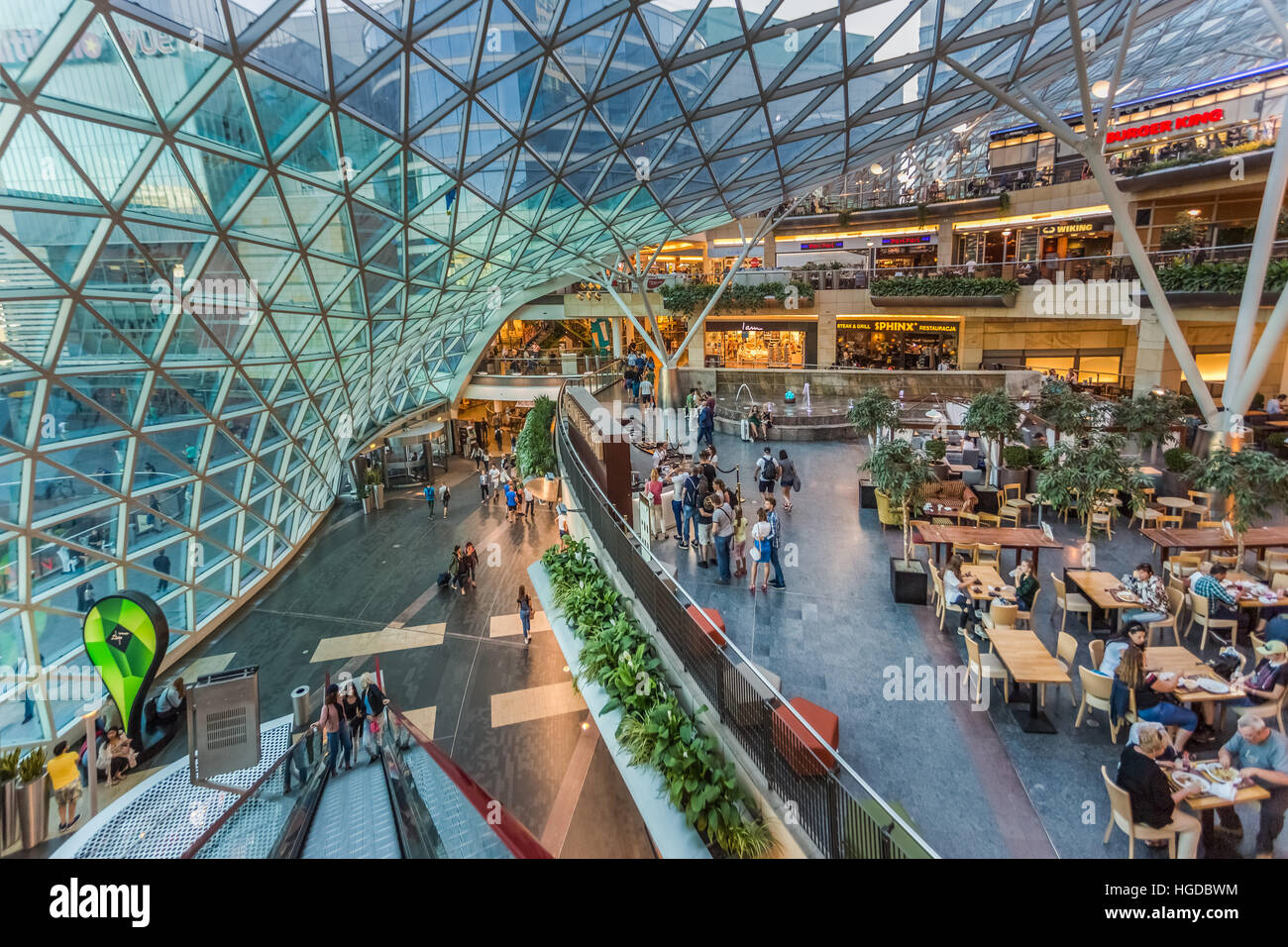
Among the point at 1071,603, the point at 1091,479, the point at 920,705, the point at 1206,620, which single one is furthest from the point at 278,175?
the point at 1206,620

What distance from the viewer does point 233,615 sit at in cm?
2438

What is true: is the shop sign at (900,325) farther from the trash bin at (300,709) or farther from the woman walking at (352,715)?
the trash bin at (300,709)

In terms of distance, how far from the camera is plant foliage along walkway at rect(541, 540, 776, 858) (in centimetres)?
764

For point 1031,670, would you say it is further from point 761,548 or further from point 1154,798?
point 761,548

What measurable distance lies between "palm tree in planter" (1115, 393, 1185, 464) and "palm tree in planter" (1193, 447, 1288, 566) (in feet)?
21.7

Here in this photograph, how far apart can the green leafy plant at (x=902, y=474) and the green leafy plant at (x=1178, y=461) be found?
31.2 feet

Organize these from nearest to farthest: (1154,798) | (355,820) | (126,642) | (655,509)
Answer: (1154,798), (355,820), (126,642), (655,509)

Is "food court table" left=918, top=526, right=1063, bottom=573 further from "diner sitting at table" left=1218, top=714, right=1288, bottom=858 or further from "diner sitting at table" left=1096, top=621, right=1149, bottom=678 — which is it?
"diner sitting at table" left=1218, top=714, right=1288, bottom=858

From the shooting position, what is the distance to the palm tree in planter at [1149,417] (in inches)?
824

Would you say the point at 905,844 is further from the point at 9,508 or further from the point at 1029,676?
the point at 9,508

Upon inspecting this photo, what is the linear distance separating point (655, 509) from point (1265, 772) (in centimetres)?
1258

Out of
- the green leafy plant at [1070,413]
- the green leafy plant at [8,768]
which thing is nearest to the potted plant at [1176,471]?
the green leafy plant at [1070,413]

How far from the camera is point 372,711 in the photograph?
44.9 ft
